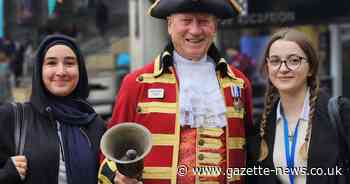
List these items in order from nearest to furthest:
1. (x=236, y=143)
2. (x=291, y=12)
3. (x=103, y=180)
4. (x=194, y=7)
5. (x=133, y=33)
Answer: (x=103, y=180)
(x=194, y=7)
(x=236, y=143)
(x=291, y=12)
(x=133, y=33)

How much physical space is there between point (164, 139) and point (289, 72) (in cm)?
76

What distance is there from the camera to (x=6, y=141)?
11.2ft

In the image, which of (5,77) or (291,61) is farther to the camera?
(5,77)

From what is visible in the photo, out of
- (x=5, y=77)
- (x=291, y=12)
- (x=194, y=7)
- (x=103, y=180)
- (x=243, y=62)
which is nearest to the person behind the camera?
(x=103, y=180)

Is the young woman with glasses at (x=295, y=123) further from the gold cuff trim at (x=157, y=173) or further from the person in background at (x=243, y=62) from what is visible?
the person in background at (x=243, y=62)

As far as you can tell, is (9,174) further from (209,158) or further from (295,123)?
(295,123)

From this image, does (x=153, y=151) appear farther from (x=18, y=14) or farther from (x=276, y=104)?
(x=18, y=14)

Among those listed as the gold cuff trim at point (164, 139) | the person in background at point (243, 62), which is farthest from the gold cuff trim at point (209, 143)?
the person in background at point (243, 62)

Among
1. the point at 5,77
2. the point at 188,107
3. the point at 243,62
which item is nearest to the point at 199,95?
the point at 188,107

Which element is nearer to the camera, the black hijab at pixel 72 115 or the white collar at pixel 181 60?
the black hijab at pixel 72 115

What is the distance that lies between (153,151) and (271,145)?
640 mm

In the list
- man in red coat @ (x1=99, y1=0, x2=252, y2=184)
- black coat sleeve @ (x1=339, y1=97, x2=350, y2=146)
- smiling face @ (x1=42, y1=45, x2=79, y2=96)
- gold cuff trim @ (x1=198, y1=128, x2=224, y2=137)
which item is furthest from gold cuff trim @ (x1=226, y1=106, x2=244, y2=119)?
smiling face @ (x1=42, y1=45, x2=79, y2=96)

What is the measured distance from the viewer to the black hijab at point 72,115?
137 inches

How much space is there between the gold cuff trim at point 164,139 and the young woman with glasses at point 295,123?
451 millimetres
